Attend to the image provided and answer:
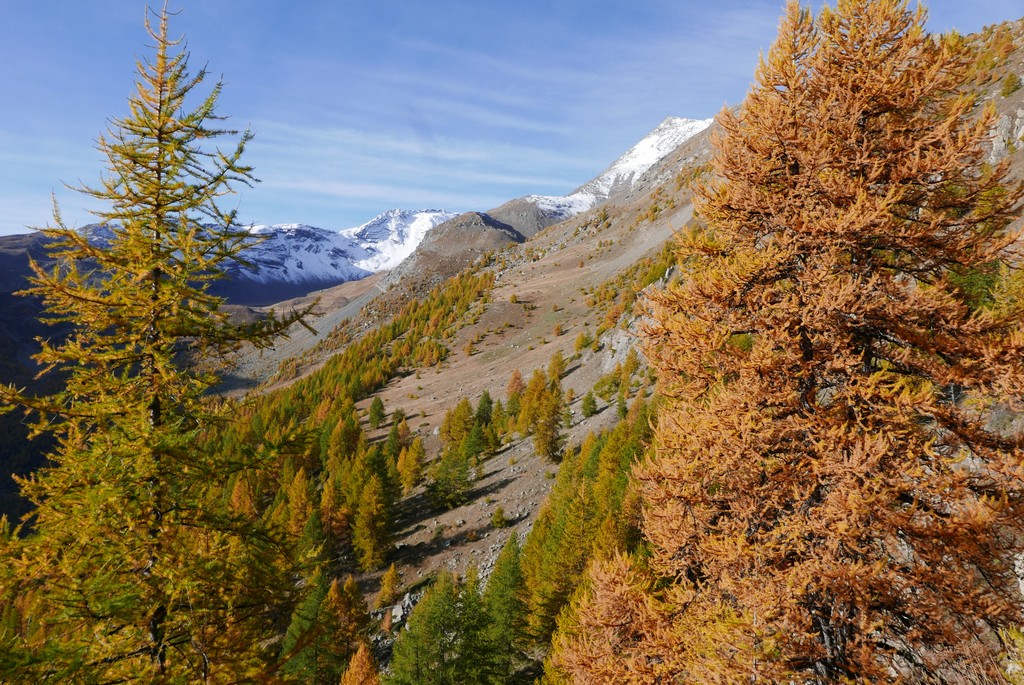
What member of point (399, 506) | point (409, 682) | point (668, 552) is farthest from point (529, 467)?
point (668, 552)

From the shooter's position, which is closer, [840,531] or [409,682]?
[840,531]

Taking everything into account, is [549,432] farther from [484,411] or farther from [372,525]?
[372,525]

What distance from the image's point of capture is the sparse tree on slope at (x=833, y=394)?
5.83m

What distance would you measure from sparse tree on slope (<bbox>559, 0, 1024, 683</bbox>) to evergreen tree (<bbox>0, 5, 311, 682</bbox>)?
5.20 m

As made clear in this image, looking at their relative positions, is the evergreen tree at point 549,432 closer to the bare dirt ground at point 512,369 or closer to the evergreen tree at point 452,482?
the bare dirt ground at point 512,369

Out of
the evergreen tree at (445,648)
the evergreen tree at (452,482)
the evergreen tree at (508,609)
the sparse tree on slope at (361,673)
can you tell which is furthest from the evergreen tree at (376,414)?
the evergreen tree at (445,648)

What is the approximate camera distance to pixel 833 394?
676 cm

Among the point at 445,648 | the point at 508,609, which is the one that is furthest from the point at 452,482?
the point at 445,648

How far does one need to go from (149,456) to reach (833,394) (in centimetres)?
903

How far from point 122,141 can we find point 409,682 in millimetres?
24687

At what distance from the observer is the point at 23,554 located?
5.52 metres

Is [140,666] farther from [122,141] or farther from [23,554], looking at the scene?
[122,141]

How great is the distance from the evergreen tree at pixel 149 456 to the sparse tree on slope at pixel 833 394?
17.1 ft

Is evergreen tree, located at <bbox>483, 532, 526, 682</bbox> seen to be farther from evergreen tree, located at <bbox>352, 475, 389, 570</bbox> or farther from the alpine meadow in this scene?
the alpine meadow
